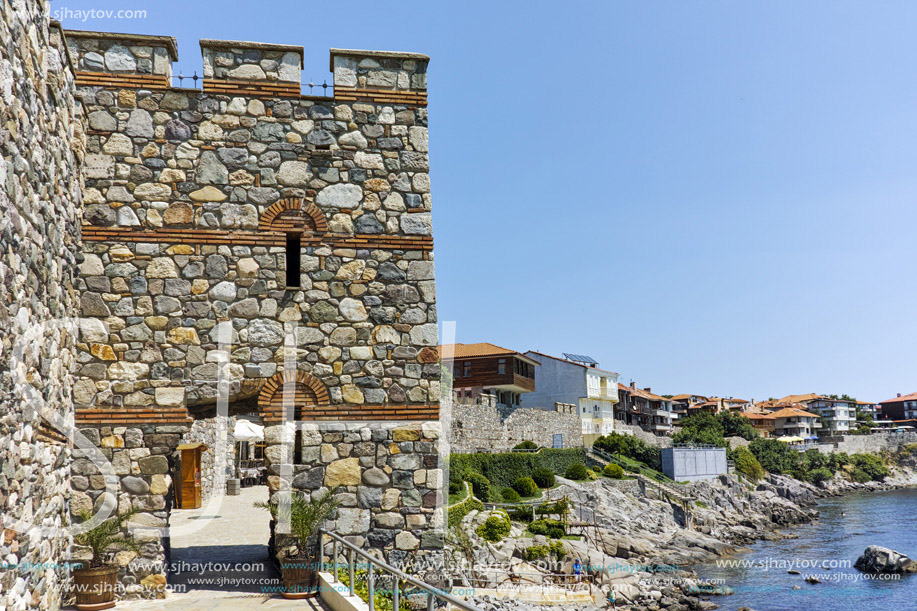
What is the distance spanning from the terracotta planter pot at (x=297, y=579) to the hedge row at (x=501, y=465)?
22.4m

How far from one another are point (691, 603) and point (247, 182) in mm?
22111

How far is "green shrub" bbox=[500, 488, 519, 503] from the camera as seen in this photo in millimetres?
31547

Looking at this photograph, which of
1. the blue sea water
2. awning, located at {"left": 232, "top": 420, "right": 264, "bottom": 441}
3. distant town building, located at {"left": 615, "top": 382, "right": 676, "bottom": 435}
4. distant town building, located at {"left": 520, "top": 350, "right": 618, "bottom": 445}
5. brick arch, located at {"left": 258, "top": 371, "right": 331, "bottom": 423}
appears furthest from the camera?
distant town building, located at {"left": 615, "top": 382, "right": 676, "bottom": 435}

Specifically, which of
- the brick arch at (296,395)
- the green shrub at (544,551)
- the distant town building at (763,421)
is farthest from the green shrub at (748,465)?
the brick arch at (296,395)

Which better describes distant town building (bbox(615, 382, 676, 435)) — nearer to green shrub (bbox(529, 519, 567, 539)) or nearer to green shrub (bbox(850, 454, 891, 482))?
green shrub (bbox(850, 454, 891, 482))

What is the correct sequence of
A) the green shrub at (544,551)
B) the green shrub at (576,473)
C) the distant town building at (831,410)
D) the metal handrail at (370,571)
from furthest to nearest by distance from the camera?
the distant town building at (831,410)
the green shrub at (576,473)
the green shrub at (544,551)
the metal handrail at (370,571)

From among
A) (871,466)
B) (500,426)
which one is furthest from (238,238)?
(871,466)

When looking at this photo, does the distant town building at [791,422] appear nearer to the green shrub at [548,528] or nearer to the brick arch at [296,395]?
the green shrub at [548,528]

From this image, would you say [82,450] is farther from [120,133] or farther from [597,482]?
→ [597,482]

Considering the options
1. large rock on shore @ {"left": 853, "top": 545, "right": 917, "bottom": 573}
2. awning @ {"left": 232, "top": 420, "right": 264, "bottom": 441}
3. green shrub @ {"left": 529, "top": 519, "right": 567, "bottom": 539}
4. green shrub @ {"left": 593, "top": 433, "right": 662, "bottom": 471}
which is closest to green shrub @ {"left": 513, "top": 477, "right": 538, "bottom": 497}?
green shrub @ {"left": 529, "top": 519, "right": 567, "bottom": 539}

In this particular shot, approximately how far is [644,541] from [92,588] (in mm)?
28338

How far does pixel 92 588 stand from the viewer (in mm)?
7797

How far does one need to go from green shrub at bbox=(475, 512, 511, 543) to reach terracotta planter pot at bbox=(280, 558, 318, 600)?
16.5m

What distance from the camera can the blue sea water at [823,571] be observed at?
2531cm
